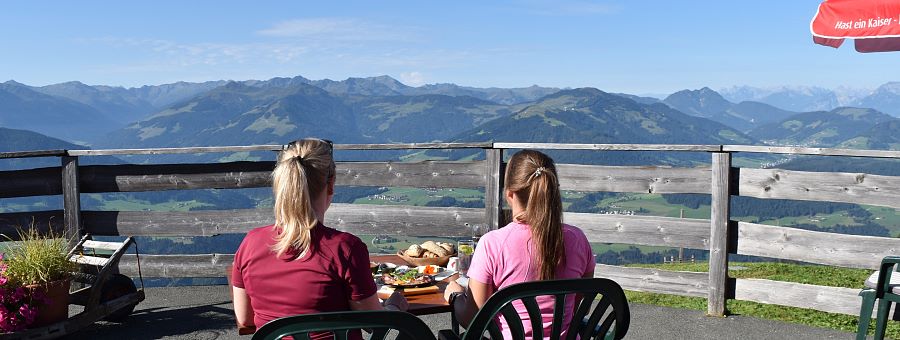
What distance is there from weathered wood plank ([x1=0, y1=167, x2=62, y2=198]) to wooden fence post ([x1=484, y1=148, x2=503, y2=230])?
3.56 meters

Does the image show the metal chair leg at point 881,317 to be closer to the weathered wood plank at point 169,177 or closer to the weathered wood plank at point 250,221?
the weathered wood plank at point 250,221

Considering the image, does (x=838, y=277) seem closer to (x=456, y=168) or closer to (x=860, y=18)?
(x=860, y=18)

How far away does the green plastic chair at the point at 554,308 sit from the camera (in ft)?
8.26

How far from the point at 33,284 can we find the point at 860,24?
5.97 m

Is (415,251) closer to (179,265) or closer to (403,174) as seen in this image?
(403,174)

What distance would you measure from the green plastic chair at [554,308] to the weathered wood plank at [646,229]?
326 centimetres

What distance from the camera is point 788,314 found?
6945 mm

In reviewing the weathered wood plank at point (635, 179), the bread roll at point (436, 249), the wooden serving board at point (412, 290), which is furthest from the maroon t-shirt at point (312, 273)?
the weathered wood plank at point (635, 179)

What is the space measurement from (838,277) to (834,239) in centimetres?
574

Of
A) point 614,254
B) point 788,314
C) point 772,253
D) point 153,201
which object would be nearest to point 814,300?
point 772,253

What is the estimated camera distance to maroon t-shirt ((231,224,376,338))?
8.25 ft

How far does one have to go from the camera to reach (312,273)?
2520mm

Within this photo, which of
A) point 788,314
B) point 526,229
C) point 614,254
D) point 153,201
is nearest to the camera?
point 526,229

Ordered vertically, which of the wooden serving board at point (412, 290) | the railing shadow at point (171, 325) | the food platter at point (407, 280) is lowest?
the railing shadow at point (171, 325)
